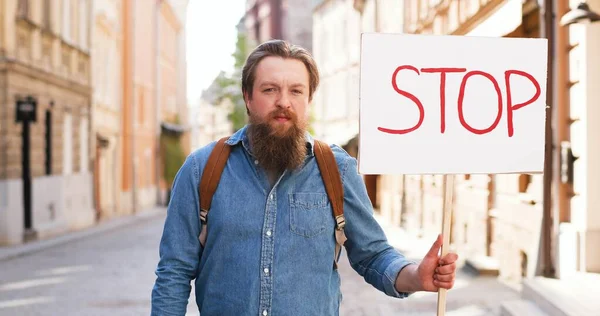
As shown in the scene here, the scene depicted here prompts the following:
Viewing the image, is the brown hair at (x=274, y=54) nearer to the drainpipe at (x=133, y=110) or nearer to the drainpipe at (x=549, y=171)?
the drainpipe at (x=549, y=171)

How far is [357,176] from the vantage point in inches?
123

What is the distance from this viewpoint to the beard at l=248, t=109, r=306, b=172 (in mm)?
2986

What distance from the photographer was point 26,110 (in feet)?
57.0

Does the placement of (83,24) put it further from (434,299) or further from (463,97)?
(463,97)

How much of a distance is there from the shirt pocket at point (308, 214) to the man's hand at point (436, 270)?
1.26 ft

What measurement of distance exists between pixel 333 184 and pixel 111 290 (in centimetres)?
789

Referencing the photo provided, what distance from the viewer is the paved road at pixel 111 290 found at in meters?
8.83

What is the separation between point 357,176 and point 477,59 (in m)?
0.65

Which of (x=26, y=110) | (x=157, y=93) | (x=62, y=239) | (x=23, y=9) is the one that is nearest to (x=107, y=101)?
(x=23, y=9)

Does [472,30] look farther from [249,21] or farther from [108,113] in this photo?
[249,21]

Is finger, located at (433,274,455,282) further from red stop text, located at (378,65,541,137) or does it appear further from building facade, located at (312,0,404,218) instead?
building facade, located at (312,0,404,218)

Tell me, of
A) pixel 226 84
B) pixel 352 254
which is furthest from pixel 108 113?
pixel 352 254

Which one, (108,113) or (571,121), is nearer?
(571,121)

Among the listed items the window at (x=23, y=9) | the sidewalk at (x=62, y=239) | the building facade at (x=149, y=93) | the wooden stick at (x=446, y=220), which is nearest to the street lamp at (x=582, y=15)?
the wooden stick at (x=446, y=220)
